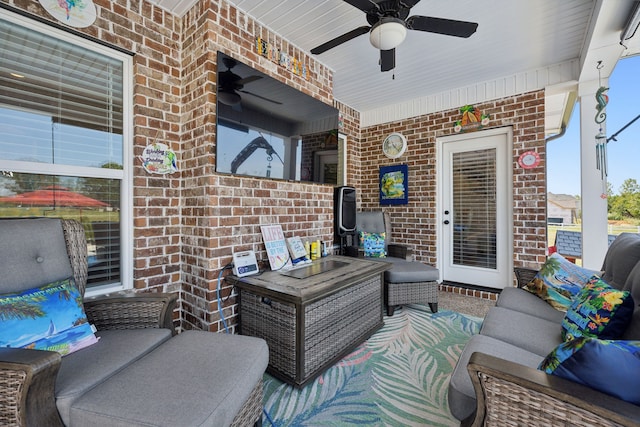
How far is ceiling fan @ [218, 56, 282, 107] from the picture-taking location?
198 cm

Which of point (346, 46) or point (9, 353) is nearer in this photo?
point (9, 353)

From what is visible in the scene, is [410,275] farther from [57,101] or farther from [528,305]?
[57,101]

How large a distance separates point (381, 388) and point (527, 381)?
1.06 m

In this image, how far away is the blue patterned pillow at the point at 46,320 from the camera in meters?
1.09

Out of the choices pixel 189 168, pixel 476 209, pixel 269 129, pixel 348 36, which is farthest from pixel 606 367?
pixel 476 209

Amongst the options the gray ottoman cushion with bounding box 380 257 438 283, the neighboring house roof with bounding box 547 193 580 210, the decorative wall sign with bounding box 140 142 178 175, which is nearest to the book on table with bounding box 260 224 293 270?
the decorative wall sign with bounding box 140 142 178 175

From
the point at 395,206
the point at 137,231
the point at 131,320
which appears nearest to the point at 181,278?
the point at 137,231

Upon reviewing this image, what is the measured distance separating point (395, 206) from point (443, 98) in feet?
5.29

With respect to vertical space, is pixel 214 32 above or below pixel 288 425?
above

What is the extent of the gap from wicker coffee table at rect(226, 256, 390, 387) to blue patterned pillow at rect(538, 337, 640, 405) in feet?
3.72

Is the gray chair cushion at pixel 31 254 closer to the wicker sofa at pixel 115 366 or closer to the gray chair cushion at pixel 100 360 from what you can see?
the wicker sofa at pixel 115 366

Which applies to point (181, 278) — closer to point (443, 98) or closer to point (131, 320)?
point (131, 320)

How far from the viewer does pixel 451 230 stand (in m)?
3.80

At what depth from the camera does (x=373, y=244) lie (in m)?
3.41
